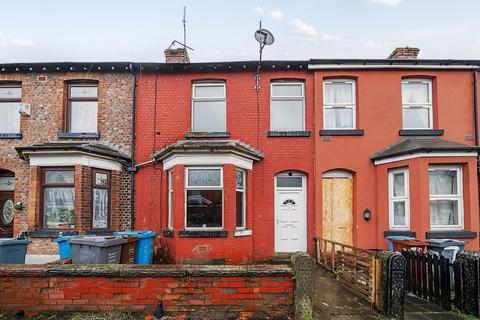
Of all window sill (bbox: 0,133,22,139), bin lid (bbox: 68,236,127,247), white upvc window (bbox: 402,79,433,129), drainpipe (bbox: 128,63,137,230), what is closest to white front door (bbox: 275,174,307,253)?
white upvc window (bbox: 402,79,433,129)

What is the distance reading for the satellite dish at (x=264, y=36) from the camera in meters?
11.3

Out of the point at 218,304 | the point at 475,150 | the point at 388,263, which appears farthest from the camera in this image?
the point at 475,150

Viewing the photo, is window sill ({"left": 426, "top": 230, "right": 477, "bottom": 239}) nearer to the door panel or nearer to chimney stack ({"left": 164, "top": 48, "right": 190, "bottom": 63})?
chimney stack ({"left": 164, "top": 48, "right": 190, "bottom": 63})

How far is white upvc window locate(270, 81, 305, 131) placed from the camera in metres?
11.5

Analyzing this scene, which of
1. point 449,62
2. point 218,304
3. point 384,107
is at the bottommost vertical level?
point 218,304

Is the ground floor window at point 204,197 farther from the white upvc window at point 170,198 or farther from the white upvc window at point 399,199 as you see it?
the white upvc window at point 399,199

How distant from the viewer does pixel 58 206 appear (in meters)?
10.3

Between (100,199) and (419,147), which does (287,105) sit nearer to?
(419,147)

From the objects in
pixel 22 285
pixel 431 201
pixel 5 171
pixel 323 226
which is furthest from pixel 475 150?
pixel 5 171

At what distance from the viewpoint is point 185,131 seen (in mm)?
11430

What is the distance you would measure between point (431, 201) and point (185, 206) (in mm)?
6931

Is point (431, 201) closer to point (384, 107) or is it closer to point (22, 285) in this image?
point (384, 107)

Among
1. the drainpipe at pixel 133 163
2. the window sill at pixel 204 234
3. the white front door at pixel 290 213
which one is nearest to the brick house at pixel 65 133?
the drainpipe at pixel 133 163

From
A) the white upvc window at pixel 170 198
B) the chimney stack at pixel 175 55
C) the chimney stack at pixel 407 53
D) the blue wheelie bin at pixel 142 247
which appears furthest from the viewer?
the chimney stack at pixel 175 55
